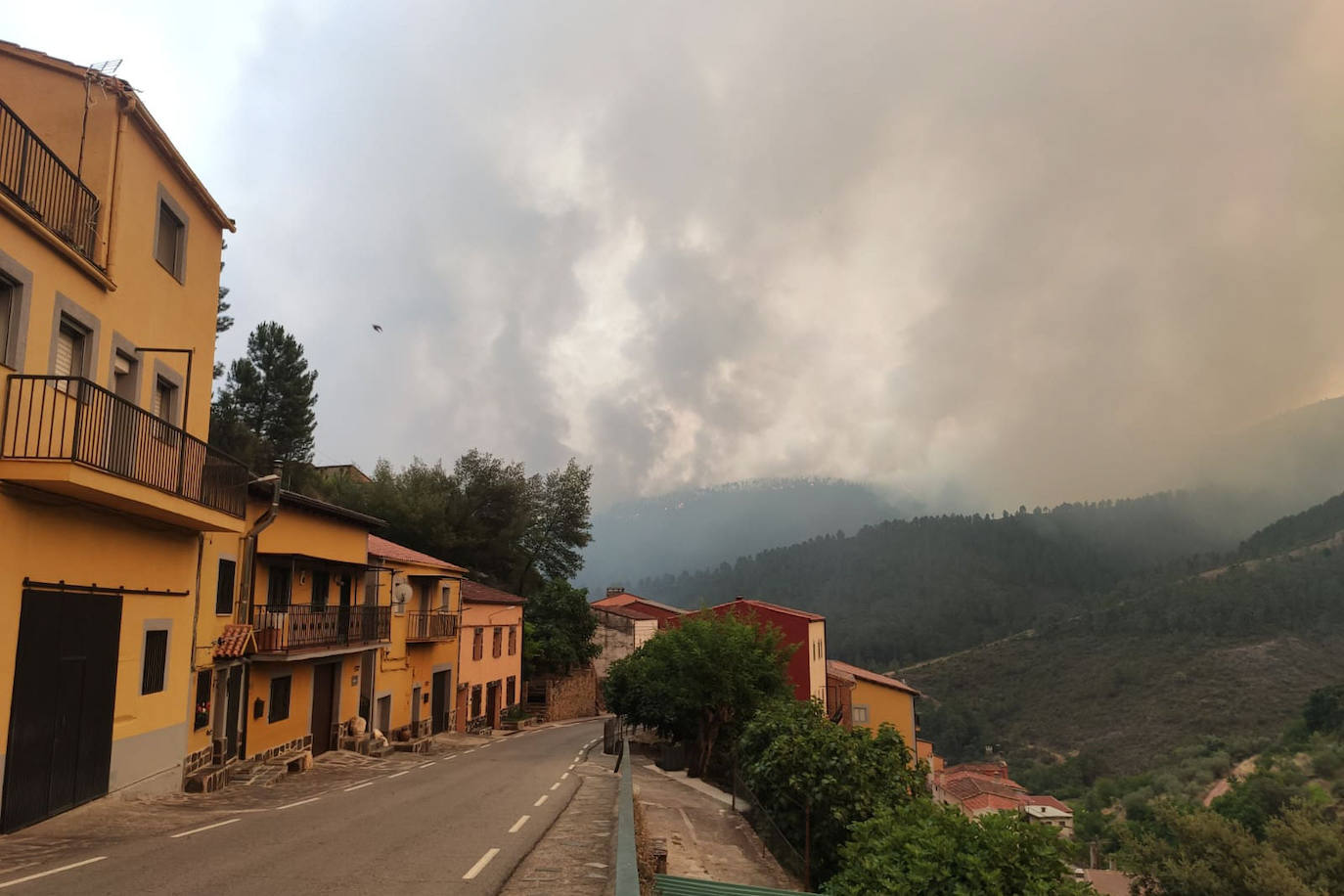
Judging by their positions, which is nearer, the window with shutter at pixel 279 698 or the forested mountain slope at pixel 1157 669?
the window with shutter at pixel 279 698

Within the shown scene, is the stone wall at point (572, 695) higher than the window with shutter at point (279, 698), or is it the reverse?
the window with shutter at point (279, 698)

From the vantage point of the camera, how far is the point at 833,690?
58.0 metres

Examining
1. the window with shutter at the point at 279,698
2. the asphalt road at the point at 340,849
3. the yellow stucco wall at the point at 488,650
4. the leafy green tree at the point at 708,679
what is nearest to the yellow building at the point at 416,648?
the yellow stucco wall at the point at 488,650

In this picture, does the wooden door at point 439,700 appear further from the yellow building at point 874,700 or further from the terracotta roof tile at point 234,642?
the yellow building at point 874,700

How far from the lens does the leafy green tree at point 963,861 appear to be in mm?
9945

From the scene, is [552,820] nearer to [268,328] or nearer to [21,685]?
[21,685]

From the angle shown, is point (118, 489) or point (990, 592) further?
point (990, 592)

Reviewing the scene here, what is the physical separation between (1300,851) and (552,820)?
3904 centimetres

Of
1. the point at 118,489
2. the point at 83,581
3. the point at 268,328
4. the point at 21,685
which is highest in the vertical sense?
the point at 268,328

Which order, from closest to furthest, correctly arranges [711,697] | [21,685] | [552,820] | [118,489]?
[21,685]
[118,489]
[552,820]
[711,697]

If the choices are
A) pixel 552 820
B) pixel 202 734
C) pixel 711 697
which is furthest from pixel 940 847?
pixel 711 697

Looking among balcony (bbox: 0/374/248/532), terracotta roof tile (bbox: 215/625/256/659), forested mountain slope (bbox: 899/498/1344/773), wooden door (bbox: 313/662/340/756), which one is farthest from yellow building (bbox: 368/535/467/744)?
forested mountain slope (bbox: 899/498/1344/773)

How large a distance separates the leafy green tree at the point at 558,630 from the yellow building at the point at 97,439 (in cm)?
3933

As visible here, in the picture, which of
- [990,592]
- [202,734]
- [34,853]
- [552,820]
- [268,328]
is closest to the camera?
[34,853]
